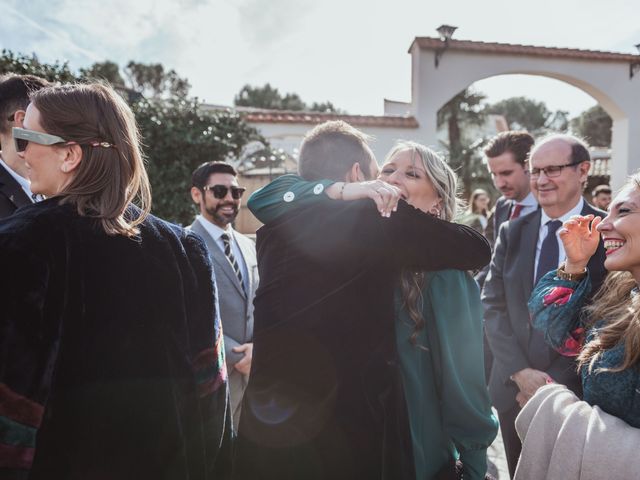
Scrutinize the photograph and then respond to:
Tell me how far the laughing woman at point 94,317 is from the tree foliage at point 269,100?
46.2 metres

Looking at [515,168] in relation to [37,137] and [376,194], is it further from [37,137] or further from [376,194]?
[37,137]

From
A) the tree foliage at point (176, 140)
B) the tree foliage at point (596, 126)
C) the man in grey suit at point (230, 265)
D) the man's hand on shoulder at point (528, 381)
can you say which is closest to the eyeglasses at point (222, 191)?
the man in grey suit at point (230, 265)

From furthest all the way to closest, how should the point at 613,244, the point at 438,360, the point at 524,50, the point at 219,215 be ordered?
the point at 524,50 < the point at 219,215 < the point at 438,360 < the point at 613,244

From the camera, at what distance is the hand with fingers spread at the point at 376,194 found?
1.50m

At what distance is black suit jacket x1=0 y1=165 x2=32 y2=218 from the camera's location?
7.30 ft

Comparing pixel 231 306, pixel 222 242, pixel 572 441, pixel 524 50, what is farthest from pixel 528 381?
pixel 524 50

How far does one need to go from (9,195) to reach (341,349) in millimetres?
1741

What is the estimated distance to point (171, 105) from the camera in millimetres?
7406

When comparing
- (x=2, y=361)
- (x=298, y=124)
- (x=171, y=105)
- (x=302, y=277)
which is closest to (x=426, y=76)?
(x=298, y=124)

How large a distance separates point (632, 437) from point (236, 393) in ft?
7.57

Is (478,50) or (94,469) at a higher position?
(478,50)

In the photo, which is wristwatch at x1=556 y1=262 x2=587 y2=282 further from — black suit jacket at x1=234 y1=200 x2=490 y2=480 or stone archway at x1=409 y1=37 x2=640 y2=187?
stone archway at x1=409 y1=37 x2=640 y2=187

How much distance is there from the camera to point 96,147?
139 centimetres

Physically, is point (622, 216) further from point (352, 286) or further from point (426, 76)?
point (426, 76)
